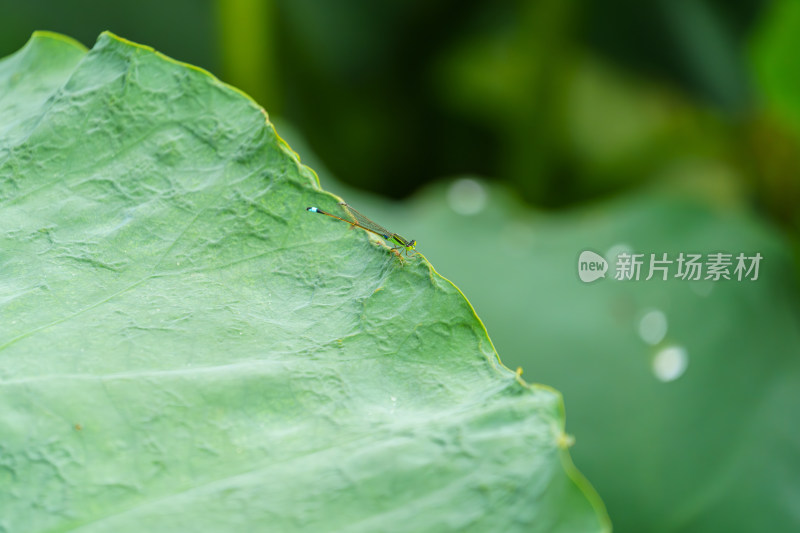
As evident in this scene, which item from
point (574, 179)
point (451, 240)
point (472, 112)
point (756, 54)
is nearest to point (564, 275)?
point (451, 240)

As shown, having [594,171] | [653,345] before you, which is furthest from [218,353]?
[594,171]

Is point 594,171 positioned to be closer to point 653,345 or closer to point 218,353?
point 653,345

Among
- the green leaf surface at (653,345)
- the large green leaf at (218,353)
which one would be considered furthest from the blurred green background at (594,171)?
the large green leaf at (218,353)

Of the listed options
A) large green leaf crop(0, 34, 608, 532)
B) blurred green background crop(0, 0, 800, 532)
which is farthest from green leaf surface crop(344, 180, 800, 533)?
large green leaf crop(0, 34, 608, 532)

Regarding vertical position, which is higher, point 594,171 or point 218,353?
point 218,353

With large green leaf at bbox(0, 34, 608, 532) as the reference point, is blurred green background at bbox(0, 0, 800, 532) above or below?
below

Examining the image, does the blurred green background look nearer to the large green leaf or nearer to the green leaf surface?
the green leaf surface
